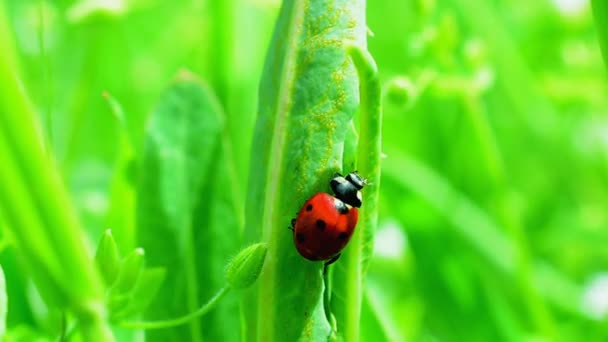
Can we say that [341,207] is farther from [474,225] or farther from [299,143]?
[474,225]

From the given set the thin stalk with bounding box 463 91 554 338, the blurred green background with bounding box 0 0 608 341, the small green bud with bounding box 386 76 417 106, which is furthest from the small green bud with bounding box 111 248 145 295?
the thin stalk with bounding box 463 91 554 338

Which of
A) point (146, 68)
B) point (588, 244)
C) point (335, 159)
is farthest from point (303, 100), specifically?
point (146, 68)

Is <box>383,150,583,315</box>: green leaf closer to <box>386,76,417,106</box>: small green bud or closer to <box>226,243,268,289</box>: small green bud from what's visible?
<box>386,76,417,106</box>: small green bud

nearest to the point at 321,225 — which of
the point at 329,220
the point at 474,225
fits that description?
the point at 329,220

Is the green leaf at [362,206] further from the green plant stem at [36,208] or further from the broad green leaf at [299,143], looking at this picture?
the green plant stem at [36,208]

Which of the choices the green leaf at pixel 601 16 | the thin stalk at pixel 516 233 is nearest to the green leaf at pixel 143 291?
the green leaf at pixel 601 16

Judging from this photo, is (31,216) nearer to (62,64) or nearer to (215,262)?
(215,262)
